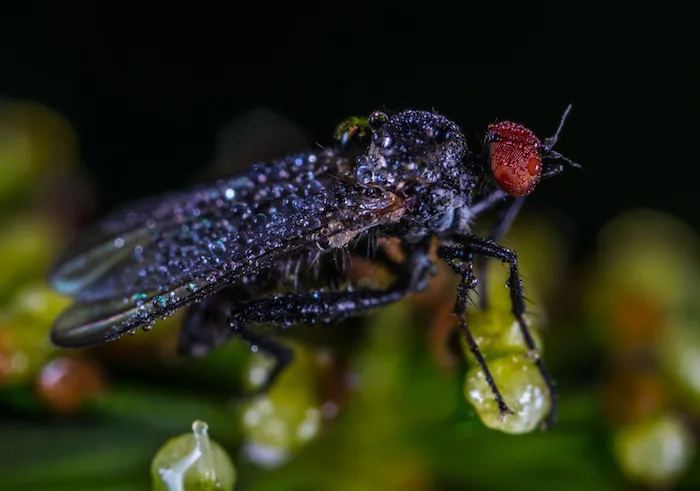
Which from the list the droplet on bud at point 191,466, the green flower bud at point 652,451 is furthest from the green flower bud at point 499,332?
the droplet on bud at point 191,466

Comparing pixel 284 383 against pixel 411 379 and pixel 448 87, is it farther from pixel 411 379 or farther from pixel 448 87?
pixel 448 87

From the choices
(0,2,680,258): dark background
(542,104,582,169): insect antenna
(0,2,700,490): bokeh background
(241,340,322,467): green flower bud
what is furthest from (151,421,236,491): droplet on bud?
(0,2,680,258): dark background

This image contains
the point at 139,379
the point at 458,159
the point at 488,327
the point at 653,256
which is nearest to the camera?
the point at 488,327

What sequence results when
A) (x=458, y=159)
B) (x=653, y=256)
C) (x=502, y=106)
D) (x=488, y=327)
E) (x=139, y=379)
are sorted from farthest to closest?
(x=502, y=106) < (x=653, y=256) < (x=139, y=379) < (x=458, y=159) < (x=488, y=327)

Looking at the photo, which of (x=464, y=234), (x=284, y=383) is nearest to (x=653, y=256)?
(x=464, y=234)

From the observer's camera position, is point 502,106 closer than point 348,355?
No

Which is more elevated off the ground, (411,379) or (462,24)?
(462,24)

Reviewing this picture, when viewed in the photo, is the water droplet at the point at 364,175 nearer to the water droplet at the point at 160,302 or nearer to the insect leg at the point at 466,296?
the insect leg at the point at 466,296

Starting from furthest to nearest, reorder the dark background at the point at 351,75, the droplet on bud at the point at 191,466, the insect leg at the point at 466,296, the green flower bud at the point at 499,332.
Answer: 1. the dark background at the point at 351,75
2. the green flower bud at the point at 499,332
3. the insect leg at the point at 466,296
4. the droplet on bud at the point at 191,466

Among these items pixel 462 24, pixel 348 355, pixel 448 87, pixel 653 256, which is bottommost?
pixel 348 355
